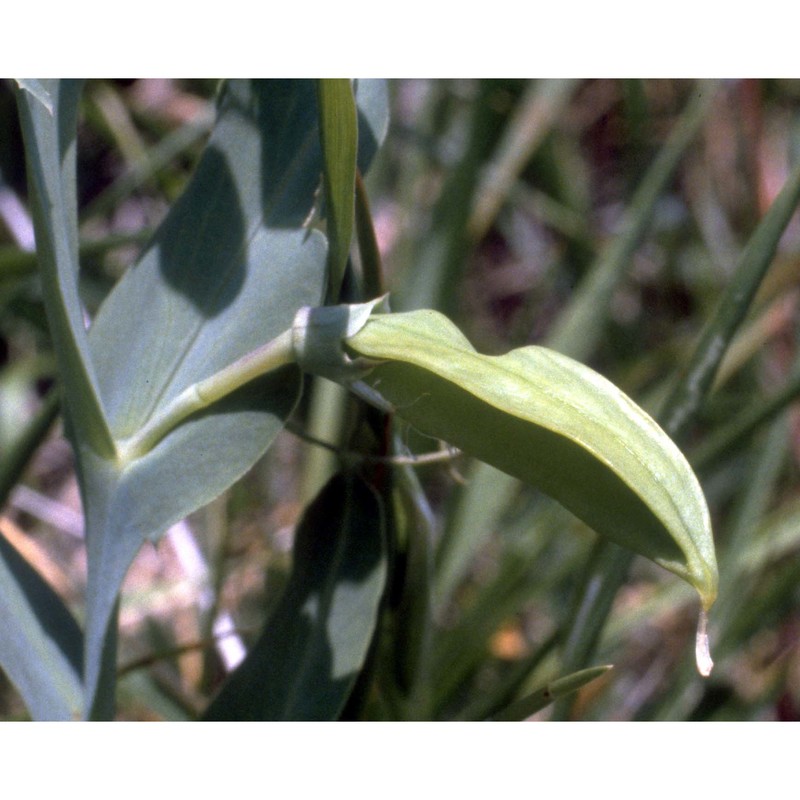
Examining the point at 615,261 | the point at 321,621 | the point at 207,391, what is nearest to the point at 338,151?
the point at 207,391

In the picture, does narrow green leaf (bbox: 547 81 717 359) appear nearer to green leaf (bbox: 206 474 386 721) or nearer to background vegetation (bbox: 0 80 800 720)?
background vegetation (bbox: 0 80 800 720)

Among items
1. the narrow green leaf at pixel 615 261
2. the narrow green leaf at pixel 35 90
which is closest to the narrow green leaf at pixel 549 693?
the narrow green leaf at pixel 35 90

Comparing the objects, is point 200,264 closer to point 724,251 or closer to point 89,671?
point 89,671

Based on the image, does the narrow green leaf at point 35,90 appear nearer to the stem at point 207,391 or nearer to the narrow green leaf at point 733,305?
the stem at point 207,391

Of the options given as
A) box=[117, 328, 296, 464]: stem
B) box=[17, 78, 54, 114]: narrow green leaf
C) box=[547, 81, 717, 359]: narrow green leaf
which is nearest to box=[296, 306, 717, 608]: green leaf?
box=[117, 328, 296, 464]: stem

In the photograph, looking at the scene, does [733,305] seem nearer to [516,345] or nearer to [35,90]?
[35,90]
